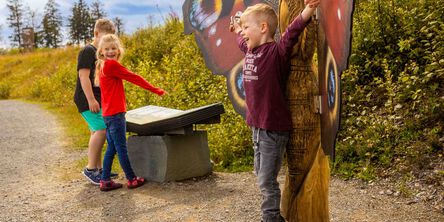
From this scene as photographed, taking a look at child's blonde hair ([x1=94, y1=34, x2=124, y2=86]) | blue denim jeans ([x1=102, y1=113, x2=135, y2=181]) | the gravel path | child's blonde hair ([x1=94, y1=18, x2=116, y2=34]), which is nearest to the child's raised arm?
the gravel path

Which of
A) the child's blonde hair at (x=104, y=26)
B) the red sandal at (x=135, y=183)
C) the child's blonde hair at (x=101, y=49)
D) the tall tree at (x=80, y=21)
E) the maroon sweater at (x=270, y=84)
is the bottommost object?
the red sandal at (x=135, y=183)

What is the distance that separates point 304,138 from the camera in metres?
3.24

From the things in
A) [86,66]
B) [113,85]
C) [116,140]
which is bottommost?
[116,140]

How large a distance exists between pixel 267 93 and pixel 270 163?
45cm

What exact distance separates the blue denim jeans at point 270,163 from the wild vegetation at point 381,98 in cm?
241

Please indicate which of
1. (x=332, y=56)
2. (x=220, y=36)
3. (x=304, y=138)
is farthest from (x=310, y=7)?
(x=220, y=36)

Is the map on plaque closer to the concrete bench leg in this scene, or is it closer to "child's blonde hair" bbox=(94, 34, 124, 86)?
the concrete bench leg

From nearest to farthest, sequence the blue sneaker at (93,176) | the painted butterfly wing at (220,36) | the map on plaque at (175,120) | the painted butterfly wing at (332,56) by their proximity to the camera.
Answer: the painted butterfly wing at (332,56), the painted butterfly wing at (220,36), the map on plaque at (175,120), the blue sneaker at (93,176)

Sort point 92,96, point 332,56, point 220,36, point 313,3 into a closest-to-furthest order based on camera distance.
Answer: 1. point 332,56
2. point 313,3
3. point 220,36
4. point 92,96

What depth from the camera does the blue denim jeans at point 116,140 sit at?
16.9 feet

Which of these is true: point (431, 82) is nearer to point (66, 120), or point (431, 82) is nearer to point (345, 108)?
point (345, 108)

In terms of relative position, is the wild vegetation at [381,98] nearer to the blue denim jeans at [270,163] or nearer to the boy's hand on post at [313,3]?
the blue denim jeans at [270,163]

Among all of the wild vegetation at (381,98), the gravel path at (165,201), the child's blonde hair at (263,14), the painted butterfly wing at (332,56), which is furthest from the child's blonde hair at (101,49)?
the painted butterfly wing at (332,56)

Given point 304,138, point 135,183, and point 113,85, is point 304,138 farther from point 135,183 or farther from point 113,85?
point 135,183
